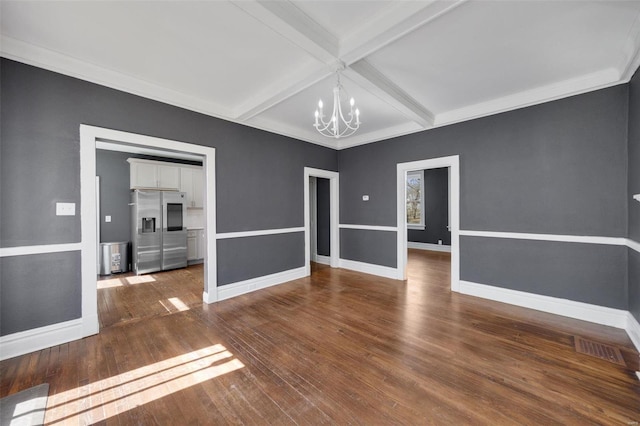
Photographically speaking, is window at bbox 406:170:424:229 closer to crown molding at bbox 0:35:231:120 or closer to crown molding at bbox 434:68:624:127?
crown molding at bbox 434:68:624:127

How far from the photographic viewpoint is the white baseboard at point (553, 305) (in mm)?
2803

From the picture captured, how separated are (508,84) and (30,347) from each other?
5.83 metres

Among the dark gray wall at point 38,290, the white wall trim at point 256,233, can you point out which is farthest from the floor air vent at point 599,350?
the dark gray wall at point 38,290

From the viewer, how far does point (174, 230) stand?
5.49 metres

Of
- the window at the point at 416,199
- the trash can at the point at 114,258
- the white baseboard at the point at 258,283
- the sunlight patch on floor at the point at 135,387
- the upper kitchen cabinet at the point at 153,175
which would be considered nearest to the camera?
the sunlight patch on floor at the point at 135,387

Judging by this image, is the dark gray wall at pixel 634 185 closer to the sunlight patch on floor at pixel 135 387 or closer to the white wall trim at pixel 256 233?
the sunlight patch on floor at pixel 135 387

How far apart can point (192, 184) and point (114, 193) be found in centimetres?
155

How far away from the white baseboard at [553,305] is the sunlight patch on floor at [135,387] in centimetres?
349

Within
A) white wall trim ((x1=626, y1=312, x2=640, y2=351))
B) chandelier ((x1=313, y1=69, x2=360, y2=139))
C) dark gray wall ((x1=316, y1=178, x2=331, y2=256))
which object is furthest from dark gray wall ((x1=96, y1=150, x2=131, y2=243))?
white wall trim ((x1=626, y1=312, x2=640, y2=351))

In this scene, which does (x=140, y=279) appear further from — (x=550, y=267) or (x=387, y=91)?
(x=550, y=267)

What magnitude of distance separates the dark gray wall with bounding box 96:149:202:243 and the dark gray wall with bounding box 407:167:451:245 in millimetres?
→ 8024

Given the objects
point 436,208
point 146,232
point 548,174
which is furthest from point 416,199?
point 146,232

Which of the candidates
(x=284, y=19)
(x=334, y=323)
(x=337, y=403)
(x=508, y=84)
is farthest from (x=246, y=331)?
(x=508, y=84)

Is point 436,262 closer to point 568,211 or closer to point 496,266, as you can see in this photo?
point 496,266
